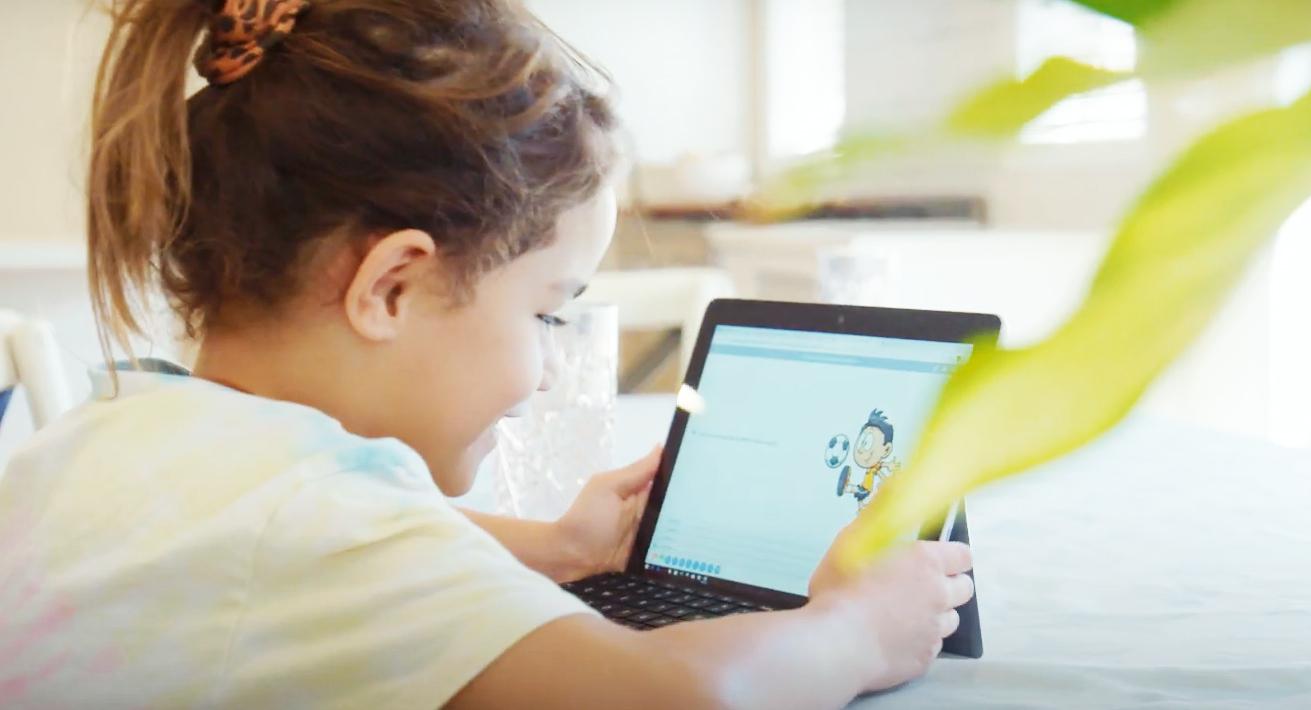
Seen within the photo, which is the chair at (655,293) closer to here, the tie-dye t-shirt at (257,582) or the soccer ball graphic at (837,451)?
the soccer ball graphic at (837,451)

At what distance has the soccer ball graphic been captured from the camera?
82cm

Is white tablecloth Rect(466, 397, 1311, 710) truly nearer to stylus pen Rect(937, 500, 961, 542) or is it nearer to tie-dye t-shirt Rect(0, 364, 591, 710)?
stylus pen Rect(937, 500, 961, 542)

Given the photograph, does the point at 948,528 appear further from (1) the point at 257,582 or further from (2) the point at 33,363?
(2) the point at 33,363

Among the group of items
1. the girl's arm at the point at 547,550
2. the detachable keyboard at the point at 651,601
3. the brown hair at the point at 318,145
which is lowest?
the detachable keyboard at the point at 651,601

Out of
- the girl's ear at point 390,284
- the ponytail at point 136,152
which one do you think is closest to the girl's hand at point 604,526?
the girl's ear at point 390,284

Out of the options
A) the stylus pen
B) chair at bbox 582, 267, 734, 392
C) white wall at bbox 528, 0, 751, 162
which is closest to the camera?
the stylus pen

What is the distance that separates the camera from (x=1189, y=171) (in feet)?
0.58

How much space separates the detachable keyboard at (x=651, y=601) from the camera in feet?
2.59

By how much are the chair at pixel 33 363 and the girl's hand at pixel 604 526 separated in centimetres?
65

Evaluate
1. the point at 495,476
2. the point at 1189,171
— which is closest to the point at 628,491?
the point at 495,476

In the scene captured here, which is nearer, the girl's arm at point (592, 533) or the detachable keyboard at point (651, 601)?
the detachable keyboard at point (651, 601)

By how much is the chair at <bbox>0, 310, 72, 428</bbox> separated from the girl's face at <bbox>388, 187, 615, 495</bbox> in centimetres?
63

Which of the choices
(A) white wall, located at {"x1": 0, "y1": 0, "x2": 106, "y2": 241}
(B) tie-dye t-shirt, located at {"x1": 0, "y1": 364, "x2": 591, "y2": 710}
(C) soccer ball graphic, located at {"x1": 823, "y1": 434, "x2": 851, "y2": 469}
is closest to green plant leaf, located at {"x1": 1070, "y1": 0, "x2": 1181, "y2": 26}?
(B) tie-dye t-shirt, located at {"x1": 0, "y1": 364, "x2": 591, "y2": 710}

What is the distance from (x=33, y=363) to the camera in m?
1.33
